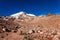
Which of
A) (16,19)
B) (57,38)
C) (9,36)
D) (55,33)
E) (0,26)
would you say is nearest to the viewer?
(57,38)

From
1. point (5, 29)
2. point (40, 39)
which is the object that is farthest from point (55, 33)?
point (5, 29)

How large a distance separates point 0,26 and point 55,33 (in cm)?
487

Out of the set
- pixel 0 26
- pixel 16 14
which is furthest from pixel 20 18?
pixel 0 26

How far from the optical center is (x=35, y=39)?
9602 mm

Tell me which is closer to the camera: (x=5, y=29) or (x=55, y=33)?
(x=55, y=33)

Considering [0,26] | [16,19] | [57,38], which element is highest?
[16,19]

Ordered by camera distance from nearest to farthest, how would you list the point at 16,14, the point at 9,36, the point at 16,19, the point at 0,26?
the point at 9,36 → the point at 0,26 → the point at 16,19 → the point at 16,14

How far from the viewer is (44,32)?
416 inches

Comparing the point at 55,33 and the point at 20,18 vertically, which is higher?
the point at 20,18

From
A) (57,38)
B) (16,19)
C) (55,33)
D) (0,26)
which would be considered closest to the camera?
(57,38)

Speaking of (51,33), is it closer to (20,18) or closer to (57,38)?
(57,38)

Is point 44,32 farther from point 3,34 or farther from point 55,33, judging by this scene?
point 3,34

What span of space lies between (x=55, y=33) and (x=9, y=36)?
331 centimetres

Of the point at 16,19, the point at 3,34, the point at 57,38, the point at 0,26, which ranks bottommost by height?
the point at 57,38
